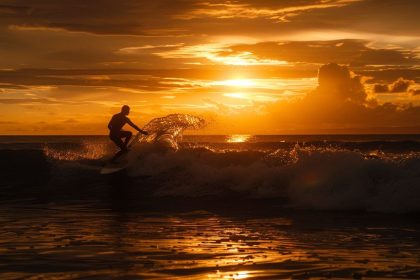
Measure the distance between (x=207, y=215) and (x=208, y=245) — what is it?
4462mm

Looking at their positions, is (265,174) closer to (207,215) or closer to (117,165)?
(207,215)

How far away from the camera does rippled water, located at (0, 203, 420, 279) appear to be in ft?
26.4

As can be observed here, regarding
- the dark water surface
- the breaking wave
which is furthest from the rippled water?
the breaking wave

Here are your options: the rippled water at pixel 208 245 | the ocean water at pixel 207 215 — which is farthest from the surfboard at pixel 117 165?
the rippled water at pixel 208 245

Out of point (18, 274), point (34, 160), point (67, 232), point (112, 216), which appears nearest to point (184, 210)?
point (112, 216)

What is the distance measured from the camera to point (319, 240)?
1042 centimetres

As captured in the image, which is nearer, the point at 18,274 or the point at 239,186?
the point at 18,274

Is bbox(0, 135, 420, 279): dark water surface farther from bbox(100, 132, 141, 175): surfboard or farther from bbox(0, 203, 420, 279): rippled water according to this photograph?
bbox(100, 132, 141, 175): surfboard

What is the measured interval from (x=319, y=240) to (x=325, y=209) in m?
4.79

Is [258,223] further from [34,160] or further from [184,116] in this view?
[34,160]

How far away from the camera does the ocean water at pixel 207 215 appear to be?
8.40 m

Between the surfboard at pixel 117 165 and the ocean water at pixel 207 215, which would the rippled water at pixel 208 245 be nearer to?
the ocean water at pixel 207 215

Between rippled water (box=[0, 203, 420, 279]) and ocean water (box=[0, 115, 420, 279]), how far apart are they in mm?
23

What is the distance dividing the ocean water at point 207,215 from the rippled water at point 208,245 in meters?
0.02
